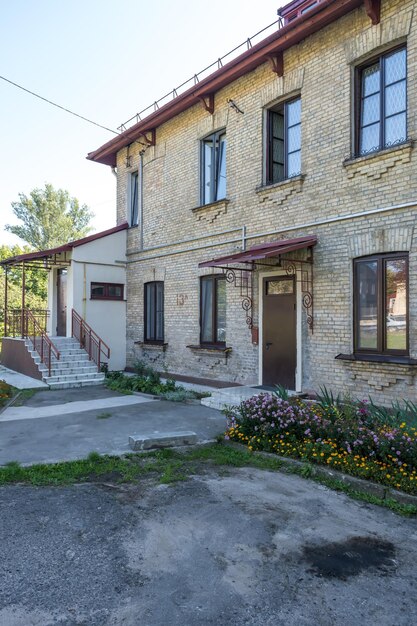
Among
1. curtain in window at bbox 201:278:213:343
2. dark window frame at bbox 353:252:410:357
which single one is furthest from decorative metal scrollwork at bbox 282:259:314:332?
curtain in window at bbox 201:278:213:343

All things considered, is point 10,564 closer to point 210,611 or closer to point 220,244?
point 210,611

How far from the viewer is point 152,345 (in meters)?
13.3

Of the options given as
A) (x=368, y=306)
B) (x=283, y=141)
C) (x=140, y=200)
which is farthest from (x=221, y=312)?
(x=140, y=200)

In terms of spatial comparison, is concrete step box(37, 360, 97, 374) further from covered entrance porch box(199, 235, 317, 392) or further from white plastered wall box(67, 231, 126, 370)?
covered entrance porch box(199, 235, 317, 392)

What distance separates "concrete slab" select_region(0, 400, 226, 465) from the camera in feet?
20.0

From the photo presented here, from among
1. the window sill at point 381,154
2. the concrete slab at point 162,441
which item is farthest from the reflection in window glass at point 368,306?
the concrete slab at point 162,441

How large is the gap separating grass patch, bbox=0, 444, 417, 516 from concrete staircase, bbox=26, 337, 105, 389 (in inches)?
255

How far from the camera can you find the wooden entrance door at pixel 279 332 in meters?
9.20

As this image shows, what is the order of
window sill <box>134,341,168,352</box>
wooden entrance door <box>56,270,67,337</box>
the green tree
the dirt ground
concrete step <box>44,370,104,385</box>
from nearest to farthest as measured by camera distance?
the dirt ground → concrete step <box>44,370,104,385</box> → window sill <box>134,341,168,352</box> → wooden entrance door <box>56,270,67,337</box> → the green tree

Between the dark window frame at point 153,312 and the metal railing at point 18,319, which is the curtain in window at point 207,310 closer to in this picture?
the dark window frame at point 153,312

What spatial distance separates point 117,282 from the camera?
47.6 feet

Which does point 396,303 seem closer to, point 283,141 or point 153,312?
point 283,141

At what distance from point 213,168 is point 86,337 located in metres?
6.25

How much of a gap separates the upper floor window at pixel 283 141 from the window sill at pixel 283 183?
22 cm
